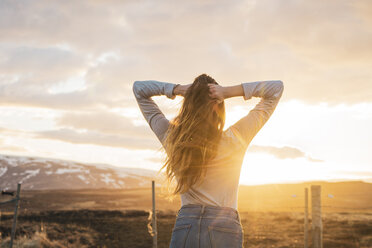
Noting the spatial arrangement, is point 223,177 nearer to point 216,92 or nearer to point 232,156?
point 232,156

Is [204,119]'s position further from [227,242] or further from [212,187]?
[227,242]

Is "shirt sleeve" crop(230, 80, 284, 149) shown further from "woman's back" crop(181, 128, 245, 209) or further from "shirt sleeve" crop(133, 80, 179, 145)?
"shirt sleeve" crop(133, 80, 179, 145)

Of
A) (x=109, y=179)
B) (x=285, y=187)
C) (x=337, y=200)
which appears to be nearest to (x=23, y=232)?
(x=337, y=200)

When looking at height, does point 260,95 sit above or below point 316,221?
above

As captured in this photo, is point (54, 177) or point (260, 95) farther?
point (54, 177)

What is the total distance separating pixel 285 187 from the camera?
76.9 metres

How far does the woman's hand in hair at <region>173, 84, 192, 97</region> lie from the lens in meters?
1.95

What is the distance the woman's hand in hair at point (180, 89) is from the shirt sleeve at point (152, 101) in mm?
26

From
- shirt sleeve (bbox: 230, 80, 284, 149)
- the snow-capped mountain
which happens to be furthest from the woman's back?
the snow-capped mountain

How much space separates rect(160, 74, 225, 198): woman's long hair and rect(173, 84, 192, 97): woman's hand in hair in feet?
0.51

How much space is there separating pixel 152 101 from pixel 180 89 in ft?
0.76

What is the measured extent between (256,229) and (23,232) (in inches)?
500

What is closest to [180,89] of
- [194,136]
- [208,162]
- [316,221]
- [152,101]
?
[152,101]

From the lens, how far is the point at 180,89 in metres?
1.97
